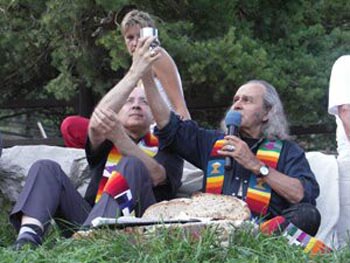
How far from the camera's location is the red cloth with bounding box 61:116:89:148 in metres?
4.82

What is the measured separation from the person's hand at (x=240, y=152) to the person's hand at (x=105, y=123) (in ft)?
1.96

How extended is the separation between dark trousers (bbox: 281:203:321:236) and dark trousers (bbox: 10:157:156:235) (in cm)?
68

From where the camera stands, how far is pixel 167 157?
457cm

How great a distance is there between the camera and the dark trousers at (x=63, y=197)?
153 inches

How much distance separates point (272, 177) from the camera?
13.7 feet

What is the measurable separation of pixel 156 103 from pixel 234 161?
52cm

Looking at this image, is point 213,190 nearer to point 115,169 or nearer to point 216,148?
point 216,148

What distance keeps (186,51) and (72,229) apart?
231cm

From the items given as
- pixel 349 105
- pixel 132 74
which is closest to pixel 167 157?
pixel 132 74

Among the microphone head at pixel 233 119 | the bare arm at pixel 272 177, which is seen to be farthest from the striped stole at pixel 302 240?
the microphone head at pixel 233 119

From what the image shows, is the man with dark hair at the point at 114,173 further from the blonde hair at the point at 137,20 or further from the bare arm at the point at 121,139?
the blonde hair at the point at 137,20

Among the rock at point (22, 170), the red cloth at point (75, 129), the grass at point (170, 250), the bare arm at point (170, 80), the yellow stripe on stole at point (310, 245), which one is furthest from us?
the rock at point (22, 170)

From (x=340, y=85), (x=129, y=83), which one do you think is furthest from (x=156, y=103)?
(x=340, y=85)

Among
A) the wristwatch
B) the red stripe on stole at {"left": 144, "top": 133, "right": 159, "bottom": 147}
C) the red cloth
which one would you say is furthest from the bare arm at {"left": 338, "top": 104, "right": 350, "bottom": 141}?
the red cloth
